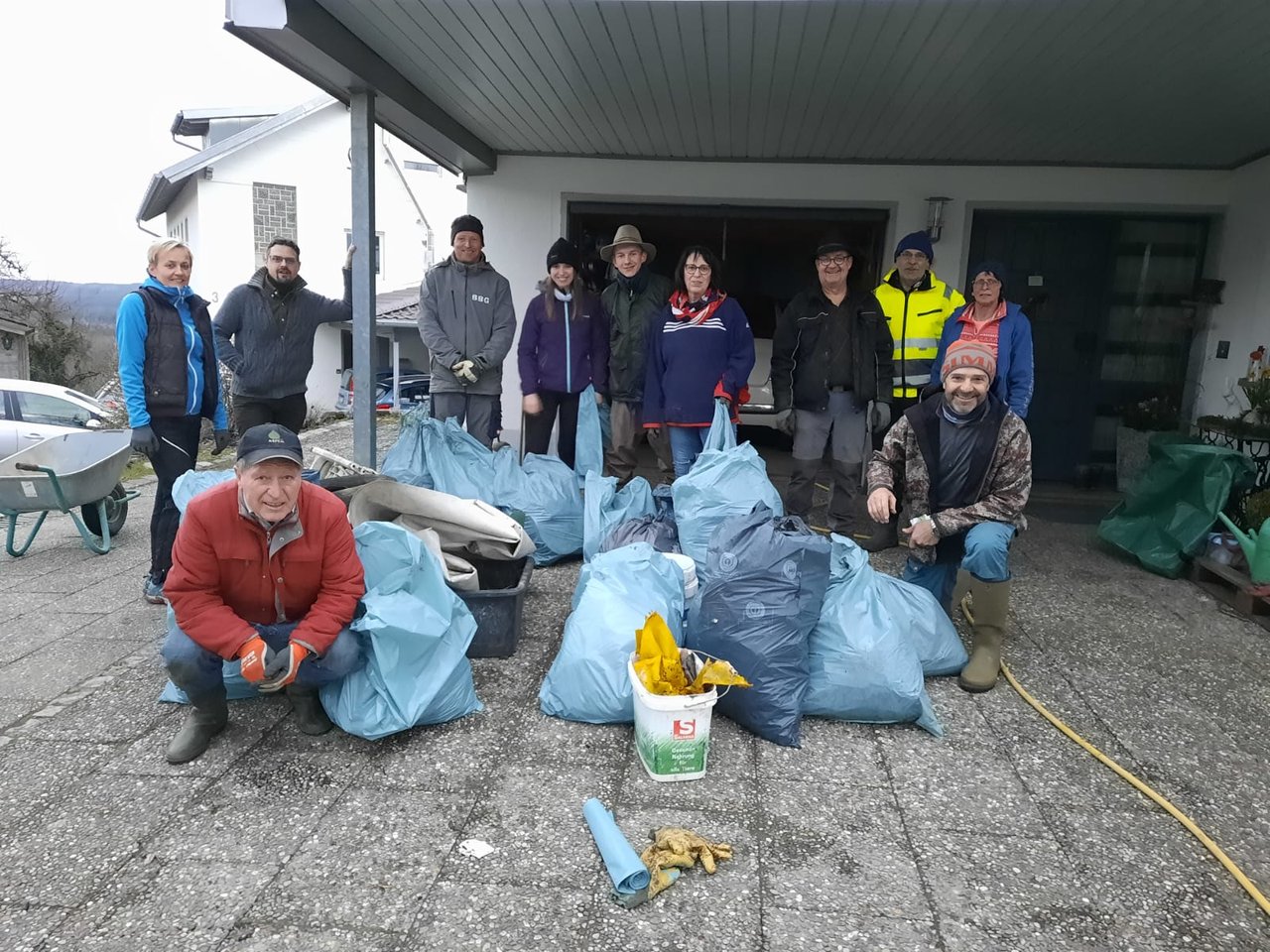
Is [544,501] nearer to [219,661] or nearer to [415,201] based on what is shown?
[219,661]

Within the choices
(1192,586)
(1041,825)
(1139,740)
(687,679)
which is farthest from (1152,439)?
(687,679)

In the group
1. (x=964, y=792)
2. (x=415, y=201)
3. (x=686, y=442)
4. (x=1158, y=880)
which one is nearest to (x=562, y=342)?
(x=686, y=442)

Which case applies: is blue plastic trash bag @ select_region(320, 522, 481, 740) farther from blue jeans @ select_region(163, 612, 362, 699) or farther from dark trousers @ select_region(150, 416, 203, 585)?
dark trousers @ select_region(150, 416, 203, 585)

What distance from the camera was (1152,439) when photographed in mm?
4980

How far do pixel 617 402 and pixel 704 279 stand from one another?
3.22 ft

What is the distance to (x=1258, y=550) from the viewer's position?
3.79 metres

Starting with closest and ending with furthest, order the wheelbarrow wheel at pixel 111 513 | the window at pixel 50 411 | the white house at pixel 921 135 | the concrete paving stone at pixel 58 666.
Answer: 1. the concrete paving stone at pixel 58 666
2. the white house at pixel 921 135
3. the wheelbarrow wheel at pixel 111 513
4. the window at pixel 50 411

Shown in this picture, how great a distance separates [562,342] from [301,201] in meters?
17.3

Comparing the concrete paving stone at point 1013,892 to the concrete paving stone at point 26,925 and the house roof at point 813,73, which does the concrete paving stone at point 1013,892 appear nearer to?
the concrete paving stone at point 26,925

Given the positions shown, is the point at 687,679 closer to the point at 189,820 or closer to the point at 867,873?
the point at 867,873

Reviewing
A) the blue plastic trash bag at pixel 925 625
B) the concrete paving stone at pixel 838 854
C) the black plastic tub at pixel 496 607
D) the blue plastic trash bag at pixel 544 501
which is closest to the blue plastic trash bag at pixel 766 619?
the concrete paving stone at pixel 838 854

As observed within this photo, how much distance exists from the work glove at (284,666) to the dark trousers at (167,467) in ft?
4.93

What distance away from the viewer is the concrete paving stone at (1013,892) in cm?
185

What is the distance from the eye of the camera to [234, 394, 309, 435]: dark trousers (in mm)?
3846
